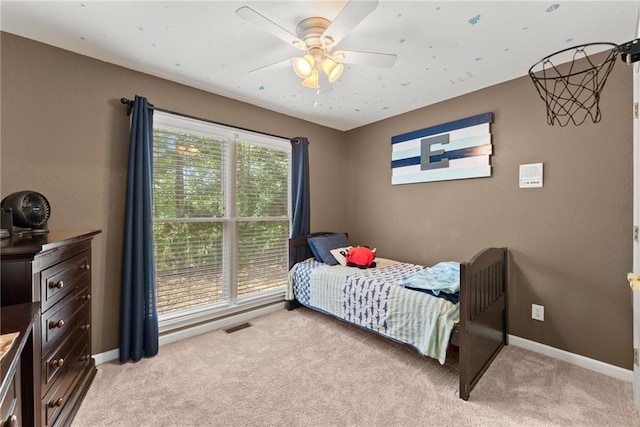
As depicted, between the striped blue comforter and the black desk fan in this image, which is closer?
the black desk fan

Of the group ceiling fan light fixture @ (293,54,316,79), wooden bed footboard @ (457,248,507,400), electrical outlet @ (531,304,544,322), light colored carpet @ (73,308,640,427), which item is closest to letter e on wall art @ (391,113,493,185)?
wooden bed footboard @ (457,248,507,400)

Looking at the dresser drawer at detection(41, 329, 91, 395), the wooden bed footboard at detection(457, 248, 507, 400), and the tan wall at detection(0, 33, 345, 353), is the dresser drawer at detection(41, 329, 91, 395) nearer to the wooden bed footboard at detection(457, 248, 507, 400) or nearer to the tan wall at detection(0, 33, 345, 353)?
the tan wall at detection(0, 33, 345, 353)

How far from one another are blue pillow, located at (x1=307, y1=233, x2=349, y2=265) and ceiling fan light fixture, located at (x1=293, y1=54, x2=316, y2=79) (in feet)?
6.47

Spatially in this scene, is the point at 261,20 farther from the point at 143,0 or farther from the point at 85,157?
the point at 85,157

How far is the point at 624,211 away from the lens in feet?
6.61

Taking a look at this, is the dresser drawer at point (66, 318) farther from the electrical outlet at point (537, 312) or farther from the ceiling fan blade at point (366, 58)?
the electrical outlet at point (537, 312)

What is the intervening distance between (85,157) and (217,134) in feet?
3.58

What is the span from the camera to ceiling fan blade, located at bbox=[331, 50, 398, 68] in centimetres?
175

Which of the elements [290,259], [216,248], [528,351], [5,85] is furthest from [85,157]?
[528,351]

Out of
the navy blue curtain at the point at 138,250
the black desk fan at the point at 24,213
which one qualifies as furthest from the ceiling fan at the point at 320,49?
the black desk fan at the point at 24,213

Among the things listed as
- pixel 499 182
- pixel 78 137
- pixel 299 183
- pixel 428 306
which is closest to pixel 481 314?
pixel 428 306

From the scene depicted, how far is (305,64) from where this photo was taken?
1720 millimetres

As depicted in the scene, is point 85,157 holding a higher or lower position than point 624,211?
higher

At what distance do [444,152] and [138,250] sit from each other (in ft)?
9.59
